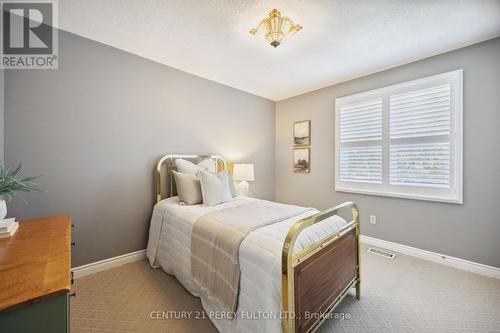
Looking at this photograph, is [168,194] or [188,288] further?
[168,194]

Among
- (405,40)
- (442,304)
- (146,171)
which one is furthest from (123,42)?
(442,304)

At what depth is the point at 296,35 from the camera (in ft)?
7.22

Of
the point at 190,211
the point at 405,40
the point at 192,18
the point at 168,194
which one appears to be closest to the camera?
the point at 192,18

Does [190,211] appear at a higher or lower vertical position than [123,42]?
lower

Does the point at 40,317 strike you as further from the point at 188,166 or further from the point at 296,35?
the point at 296,35

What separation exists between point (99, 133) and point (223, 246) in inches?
77.7

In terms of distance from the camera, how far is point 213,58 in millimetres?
2689

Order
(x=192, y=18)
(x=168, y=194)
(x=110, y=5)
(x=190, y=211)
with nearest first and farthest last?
(x=110, y=5), (x=192, y=18), (x=190, y=211), (x=168, y=194)

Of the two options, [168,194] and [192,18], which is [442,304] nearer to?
[168,194]

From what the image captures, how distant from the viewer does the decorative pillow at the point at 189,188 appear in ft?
8.07

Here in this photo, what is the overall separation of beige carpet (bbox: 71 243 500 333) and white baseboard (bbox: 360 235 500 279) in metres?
0.11

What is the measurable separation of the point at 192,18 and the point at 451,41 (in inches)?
110

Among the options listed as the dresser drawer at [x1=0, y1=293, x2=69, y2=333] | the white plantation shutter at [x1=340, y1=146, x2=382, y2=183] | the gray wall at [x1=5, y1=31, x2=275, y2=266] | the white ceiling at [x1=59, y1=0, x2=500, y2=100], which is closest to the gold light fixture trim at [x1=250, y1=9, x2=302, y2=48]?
the white ceiling at [x1=59, y1=0, x2=500, y2=100]

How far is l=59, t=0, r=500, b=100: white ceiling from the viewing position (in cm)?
179
